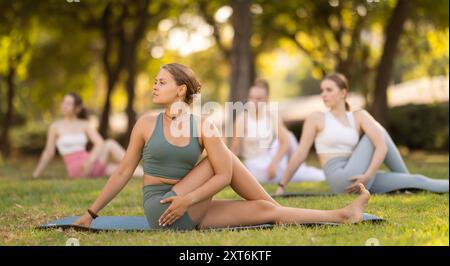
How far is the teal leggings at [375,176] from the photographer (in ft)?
26.2

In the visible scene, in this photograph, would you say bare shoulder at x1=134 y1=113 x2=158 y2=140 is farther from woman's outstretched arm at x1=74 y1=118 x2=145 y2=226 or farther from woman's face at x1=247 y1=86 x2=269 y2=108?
woman's face at x1=247 y1=86 x2=269 y2=108

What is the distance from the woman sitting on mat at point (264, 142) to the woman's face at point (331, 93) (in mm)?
2037

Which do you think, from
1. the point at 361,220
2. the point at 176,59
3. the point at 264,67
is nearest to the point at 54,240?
the point at 361,220

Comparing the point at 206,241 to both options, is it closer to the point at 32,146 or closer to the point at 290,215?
the point at 290,215

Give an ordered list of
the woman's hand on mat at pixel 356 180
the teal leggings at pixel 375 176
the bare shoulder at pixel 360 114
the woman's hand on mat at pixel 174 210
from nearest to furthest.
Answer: the woman's hand on mat at pixel 174 210 → the woman's hand on mat at pixel 356 180 → the teal leggings at pixel 375 176 → the bare shoulder at pixel 360 114

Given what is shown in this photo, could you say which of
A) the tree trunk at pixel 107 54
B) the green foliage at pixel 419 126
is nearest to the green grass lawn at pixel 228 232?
the green foliage at pixel 419 126

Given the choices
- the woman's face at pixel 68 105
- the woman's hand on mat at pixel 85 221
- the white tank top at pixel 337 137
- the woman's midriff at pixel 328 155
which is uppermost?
the woman's face at pixel 68 105

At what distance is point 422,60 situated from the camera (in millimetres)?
21766

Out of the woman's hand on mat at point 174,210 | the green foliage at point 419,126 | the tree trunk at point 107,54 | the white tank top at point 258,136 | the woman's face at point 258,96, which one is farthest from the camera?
the tree trunk at point 107,54

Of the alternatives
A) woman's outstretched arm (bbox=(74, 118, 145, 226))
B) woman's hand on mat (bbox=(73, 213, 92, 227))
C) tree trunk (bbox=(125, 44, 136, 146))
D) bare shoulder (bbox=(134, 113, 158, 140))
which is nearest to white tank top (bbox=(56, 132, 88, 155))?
woman's hand on mat (bbox=(73, 213, 92, 227))

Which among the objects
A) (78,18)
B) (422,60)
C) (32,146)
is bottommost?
(32,146)

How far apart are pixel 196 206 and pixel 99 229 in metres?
0.84

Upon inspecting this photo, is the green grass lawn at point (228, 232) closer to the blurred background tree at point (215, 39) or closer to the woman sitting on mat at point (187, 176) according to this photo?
the woman sitting on mat at point (187, 176)

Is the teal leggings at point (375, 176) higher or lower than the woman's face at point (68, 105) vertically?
lower
